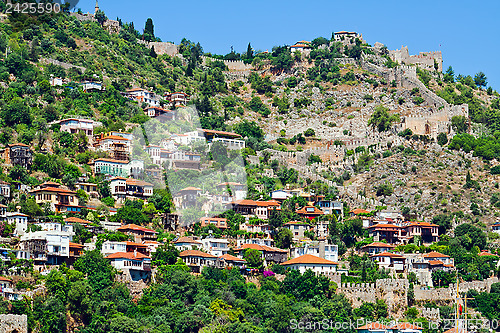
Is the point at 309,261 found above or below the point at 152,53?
below

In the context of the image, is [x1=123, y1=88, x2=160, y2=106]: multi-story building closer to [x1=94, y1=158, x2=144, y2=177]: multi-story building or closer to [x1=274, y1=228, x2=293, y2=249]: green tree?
[x1=94, y1=158, x2=144, y2=177]: multi-story building

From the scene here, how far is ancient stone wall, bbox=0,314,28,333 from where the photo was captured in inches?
2251

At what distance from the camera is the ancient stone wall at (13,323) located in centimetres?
5719

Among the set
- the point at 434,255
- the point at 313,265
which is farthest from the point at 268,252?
the point at 434,255

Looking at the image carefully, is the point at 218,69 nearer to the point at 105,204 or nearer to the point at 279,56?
the point at 279,56

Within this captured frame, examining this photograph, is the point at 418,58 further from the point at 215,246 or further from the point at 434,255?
the point at 215,246

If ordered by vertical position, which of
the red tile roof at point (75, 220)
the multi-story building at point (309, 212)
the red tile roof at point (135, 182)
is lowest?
the red tile roof at point (75, 220)

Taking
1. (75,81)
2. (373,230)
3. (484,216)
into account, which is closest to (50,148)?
(75,81)

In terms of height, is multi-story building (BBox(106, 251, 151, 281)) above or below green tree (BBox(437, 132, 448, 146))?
below

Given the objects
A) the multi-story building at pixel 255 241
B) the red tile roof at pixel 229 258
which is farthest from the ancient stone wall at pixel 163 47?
the red tile roof at pixel 229 258

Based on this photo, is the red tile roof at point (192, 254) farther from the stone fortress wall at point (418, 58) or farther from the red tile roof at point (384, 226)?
the stone fortress wall at point (418, 58)

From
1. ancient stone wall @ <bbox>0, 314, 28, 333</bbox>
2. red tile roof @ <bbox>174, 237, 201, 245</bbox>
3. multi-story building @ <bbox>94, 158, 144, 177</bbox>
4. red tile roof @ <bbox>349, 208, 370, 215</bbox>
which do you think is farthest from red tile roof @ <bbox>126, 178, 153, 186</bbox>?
ancient stone wall @ <bbox>0, 314, 28, 333</bbox>

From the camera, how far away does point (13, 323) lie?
Answer: 57719 mm

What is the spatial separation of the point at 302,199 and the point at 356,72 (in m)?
41.1
